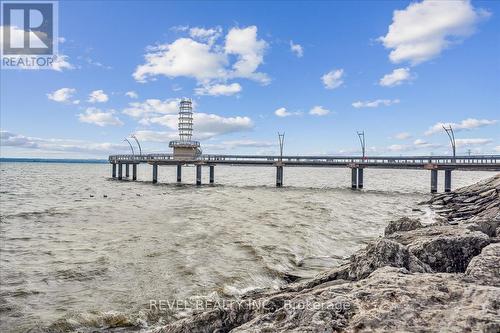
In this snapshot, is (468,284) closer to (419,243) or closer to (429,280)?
(429,280)

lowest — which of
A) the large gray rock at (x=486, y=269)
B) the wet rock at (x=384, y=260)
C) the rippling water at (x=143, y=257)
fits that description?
the rippling water at (x=143, y=257)

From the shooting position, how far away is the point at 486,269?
4.36 m

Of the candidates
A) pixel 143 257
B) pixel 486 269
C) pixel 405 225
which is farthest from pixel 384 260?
pixel 143 257

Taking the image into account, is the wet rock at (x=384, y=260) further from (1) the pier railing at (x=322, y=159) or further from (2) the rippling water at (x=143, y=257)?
(1) the pier railing at (x=322, y=159)

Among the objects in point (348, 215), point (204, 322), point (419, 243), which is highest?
point (419, 243)

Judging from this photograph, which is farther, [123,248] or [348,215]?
[348,215]

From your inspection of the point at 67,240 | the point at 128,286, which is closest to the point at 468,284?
the point at 128,286

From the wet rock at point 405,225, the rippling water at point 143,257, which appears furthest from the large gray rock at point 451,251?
the wet rock at point 405,225

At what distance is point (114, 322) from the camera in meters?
7.37

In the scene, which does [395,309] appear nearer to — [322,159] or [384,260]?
[384,260]

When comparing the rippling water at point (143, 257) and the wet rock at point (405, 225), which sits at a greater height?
the wet rock at point (405, 225)

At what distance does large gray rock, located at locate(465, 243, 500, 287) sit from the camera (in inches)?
165

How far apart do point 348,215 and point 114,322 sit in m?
19.8

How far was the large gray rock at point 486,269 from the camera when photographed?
419 cm
